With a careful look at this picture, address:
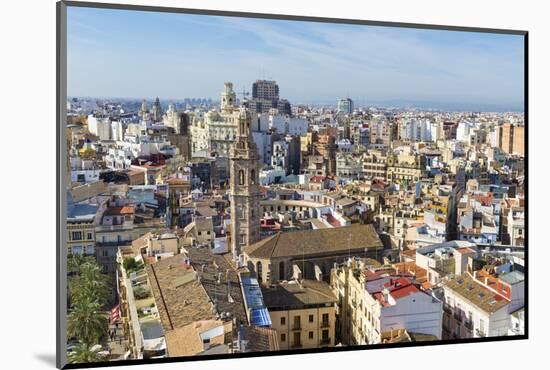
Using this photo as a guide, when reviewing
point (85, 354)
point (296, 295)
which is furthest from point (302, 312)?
point (85, 354)

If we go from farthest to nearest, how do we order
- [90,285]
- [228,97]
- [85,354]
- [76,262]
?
[228,97] < [90,285] < [76,262] < [85,354]

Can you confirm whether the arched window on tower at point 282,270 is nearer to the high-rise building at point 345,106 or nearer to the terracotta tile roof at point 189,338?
the terracotta tile roof at point 189,338

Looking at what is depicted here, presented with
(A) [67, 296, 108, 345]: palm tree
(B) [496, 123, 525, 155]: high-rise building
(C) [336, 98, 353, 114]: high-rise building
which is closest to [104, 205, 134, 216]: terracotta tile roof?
(A) [67, 296, 108, 345]: palm tree

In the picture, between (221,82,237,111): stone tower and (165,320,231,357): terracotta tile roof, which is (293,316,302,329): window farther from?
(221,82,237,111): stone tower

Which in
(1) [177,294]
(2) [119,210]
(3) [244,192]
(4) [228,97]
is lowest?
(1) [177,294]

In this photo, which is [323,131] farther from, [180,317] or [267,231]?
[180,317]

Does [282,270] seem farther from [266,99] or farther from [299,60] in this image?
[299,60]
